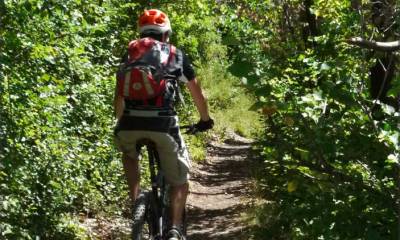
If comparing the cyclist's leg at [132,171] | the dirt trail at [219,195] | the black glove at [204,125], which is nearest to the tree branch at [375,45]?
the black glove at [204,125]

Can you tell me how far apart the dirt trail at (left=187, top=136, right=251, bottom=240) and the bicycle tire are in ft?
11.1

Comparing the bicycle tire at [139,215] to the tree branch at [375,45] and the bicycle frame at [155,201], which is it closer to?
the bicycle frame at [155,201]

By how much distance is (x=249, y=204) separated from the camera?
9.59 meters

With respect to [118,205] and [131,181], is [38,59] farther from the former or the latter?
[118,205]

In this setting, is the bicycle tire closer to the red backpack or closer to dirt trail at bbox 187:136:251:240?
the red backpack

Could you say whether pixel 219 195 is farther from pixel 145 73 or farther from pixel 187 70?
pixel 145 73

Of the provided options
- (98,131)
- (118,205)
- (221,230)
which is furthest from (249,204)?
(98,131)

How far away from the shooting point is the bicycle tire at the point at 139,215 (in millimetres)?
4078

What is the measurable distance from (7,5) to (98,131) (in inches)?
102

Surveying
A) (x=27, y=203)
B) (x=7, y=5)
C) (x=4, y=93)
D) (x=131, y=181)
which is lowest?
(x=27, y=203)

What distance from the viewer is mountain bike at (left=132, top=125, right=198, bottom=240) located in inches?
167

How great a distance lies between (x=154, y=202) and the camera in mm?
4469

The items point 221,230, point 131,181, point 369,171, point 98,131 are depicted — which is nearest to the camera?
point 369,171

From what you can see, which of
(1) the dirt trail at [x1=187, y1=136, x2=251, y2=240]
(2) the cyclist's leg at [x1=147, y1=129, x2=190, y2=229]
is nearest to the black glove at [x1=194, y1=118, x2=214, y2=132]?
(2) the cyclist's leg at [x1=147, y1=129, x2=190, y2=229]
